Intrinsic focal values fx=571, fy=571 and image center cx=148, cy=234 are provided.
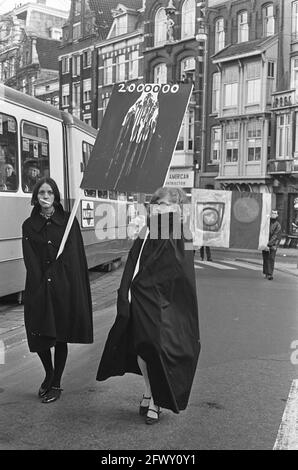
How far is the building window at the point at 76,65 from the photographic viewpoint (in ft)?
163

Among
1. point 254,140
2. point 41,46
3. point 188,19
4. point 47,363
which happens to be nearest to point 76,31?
point 41,46

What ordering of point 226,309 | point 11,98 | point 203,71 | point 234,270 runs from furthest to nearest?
point 203,71, point 234,270, point 226,309, point 11,98

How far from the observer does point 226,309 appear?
9562 millimetres

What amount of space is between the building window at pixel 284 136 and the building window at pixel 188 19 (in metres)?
10.3

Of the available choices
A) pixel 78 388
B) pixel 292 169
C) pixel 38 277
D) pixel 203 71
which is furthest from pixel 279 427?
pixel 203 71

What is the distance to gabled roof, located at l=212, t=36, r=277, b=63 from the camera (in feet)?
108

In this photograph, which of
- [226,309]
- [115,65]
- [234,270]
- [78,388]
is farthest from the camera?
[115,65]

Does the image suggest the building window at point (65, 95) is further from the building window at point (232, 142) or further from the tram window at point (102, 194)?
the tram window at point (102, 194)

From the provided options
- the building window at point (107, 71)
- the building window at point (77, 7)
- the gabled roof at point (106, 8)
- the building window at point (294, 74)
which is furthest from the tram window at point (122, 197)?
the building window at point (77, 7)

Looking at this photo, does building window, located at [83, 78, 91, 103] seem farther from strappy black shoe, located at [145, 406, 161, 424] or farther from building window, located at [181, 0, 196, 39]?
strappy black shoe, located at [145, 406, 161, 424]

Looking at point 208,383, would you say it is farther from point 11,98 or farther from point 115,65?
point 115,65

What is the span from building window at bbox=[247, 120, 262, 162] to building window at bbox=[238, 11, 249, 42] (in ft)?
18.2

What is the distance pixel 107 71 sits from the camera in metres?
46.6

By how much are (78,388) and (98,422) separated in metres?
0.91
